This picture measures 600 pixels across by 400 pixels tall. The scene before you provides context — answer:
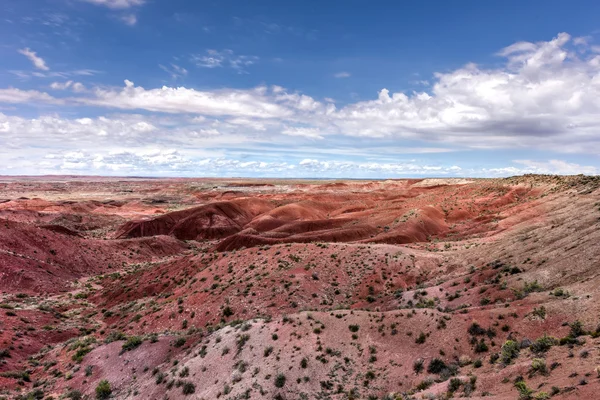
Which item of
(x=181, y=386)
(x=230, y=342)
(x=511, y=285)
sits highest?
(x=511, y=285)

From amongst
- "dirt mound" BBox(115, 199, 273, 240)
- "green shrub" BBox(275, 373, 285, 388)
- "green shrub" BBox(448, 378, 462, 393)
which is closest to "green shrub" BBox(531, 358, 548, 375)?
"green shrub" BBox(448, 378, 462, 393)

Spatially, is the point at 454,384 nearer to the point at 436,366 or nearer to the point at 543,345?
the point at 436,366

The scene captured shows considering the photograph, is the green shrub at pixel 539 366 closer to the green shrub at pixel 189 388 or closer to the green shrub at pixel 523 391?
the green shrub at pixel 523 391

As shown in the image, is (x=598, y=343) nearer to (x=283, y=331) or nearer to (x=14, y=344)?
(x=283, y=331)

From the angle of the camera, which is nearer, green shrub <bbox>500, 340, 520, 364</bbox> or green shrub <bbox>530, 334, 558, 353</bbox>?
green shrub <bbox>530, 334, 558, 353</bbox>

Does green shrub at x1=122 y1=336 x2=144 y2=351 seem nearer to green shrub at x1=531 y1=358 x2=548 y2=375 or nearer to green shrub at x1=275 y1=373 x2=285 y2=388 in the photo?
green shrub at x1=275 y1=373 x2=285 y2=388

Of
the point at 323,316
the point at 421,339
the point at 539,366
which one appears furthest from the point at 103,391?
the point at 539,366

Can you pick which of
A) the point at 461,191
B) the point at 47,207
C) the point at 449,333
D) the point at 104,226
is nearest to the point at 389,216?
the point at 461,191

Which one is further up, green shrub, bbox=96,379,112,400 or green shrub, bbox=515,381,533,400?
green shrub, bbox=515,381,533,400

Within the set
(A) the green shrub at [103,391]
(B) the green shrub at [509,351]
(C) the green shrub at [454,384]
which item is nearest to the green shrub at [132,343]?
(A) the green shrub at [103,391]
